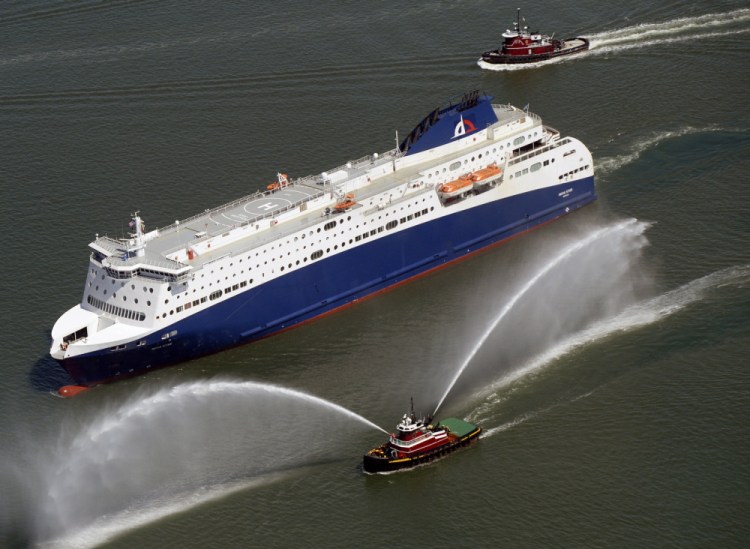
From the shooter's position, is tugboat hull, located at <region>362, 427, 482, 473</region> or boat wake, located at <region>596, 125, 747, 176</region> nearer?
tugboat hull, located at <region>362, 427, 482, 473</region>

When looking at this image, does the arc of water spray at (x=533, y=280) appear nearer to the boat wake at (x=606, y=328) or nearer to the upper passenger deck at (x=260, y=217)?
the boat wake at (x=606, y=328)

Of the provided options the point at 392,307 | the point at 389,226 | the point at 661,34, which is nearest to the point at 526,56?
the point at 661,34

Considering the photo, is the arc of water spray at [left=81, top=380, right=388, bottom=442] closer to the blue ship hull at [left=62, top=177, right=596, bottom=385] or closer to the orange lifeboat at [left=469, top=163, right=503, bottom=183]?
the blue ship hull at [left=62, top=177, right=596, bottom=385]

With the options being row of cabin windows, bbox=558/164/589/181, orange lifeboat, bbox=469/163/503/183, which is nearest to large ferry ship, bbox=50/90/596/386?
row of cabin windows, bbox=558/164/589/181

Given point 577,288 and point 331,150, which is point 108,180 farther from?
point 577,288

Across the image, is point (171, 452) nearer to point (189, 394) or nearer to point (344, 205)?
point (189, 394)

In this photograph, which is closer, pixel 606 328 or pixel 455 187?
pixel 606 328
